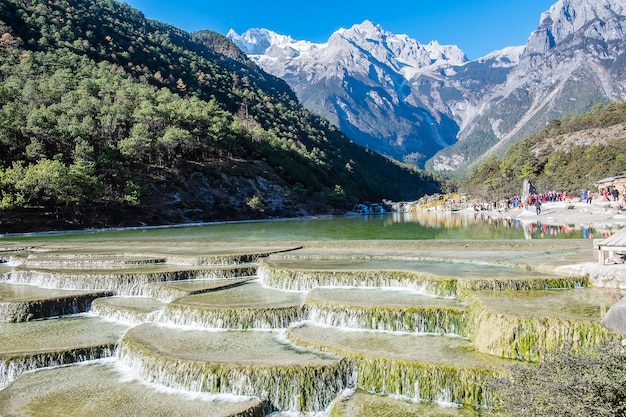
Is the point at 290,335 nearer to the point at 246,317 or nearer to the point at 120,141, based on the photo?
the point at 246,317

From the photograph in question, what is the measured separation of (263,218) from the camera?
85.4m

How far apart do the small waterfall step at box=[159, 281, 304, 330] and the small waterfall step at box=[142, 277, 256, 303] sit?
103 centimetres

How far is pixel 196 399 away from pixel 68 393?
3.47 meters

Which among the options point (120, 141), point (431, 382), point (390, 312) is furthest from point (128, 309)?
point (120, 141)

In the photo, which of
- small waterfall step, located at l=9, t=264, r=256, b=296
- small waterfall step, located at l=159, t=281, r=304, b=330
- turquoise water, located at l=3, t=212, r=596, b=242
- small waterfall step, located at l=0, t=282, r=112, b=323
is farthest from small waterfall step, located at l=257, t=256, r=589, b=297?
turquoise water, located at l=3, t=212, r=596, b=242

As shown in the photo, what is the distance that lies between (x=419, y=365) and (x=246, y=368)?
4.30 metres

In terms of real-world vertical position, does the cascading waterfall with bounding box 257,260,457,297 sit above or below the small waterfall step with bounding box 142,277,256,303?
above

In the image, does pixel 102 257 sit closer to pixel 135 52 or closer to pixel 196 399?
pixel 196 399

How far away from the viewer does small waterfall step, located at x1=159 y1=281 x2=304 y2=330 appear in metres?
15.8

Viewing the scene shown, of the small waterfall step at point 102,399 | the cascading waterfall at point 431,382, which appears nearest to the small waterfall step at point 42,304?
the small waterfall step at point 102,399

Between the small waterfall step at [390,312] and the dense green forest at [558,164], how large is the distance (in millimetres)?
81683

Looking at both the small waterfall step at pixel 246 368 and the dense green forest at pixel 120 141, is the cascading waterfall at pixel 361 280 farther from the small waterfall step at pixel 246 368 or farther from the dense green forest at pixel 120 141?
the dense green forest at pixel 120 141

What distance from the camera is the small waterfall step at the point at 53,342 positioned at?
13836 millimetres

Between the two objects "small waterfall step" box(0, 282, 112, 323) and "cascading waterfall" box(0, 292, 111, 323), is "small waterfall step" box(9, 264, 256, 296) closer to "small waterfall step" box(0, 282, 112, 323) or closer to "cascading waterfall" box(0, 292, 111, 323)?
"small waterfall step" box(0, 282, 112, 323)
